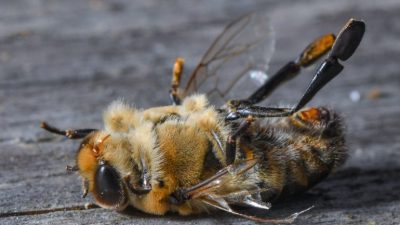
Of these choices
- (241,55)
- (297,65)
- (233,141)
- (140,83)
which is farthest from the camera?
(140,83)

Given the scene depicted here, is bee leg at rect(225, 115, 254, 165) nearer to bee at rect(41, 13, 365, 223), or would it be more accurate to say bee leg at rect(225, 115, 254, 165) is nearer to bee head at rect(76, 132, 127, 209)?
bee at rect(41, 13, 365, 223)

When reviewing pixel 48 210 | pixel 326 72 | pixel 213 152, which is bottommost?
pixel 48 210

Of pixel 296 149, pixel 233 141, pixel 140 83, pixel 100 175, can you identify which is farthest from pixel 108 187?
pixel 140 83

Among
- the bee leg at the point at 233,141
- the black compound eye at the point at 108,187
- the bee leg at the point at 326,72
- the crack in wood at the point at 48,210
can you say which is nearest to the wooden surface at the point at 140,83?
the crack in wood at the point at 48,210

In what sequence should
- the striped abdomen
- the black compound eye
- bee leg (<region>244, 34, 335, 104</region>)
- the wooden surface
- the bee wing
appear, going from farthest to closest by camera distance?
the bee wing
bee leg (<region>244, 34, 335, 104</region>)
the wooden surface
the striped abdomen
the black compound eye

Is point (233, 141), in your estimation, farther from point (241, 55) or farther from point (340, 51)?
point (241, 55)

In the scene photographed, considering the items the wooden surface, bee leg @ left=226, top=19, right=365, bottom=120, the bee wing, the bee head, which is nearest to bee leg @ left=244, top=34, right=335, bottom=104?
the bee wing

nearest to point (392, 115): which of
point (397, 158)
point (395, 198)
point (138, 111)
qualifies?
point (397, 158)
